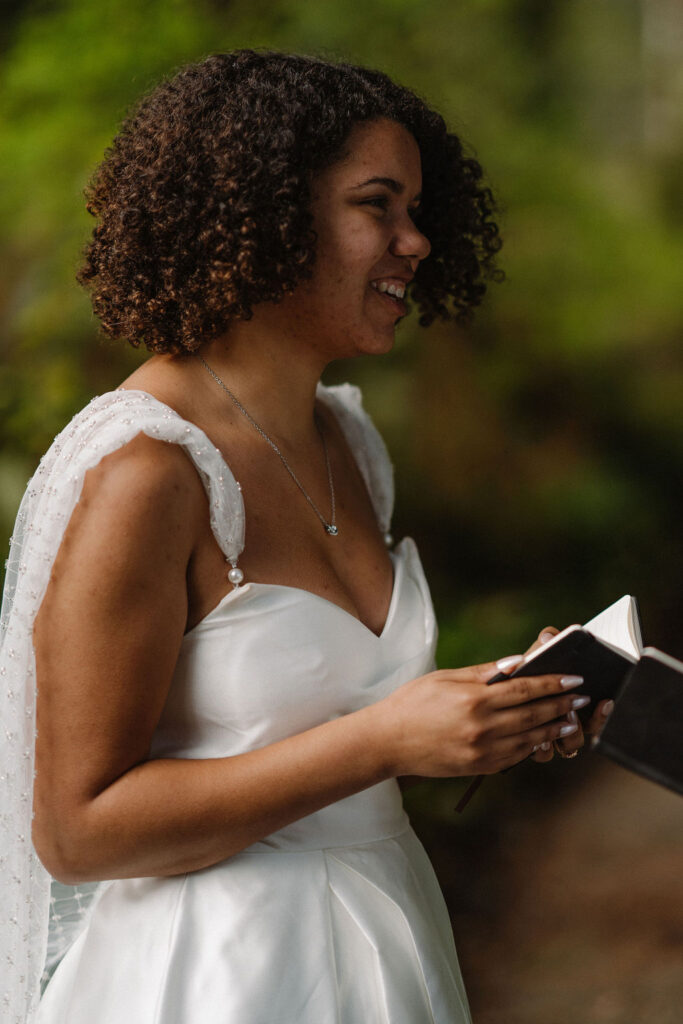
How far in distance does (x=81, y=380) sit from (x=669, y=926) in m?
2.63

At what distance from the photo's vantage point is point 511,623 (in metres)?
3.61

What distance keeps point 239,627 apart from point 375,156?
2.36 ft

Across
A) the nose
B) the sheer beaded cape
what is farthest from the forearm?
the nose

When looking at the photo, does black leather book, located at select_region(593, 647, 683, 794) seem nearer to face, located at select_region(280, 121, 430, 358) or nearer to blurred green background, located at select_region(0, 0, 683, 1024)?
face, located at select_region(280, 121, 430, 358)

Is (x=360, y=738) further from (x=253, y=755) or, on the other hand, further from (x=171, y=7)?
(x=171, y=7)

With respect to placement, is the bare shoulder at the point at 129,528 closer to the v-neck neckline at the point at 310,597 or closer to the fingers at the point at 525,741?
the v-neck neckline at the point at 310,597

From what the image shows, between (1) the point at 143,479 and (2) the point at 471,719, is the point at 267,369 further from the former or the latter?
(2) the point at 471,719

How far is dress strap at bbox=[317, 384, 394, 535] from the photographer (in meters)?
1.91

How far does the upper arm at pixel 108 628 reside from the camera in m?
1.15

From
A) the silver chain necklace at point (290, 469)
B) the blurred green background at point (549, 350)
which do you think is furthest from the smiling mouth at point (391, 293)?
the blurred green background at point (549, 350)

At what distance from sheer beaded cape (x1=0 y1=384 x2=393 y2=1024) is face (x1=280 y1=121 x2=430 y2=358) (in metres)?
0.33

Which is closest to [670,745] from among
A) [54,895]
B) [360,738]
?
[360,738]

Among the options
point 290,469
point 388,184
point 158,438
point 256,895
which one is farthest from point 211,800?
point 388,184

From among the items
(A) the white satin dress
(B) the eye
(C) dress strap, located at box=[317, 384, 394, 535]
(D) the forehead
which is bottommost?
(A) the white satin dress
